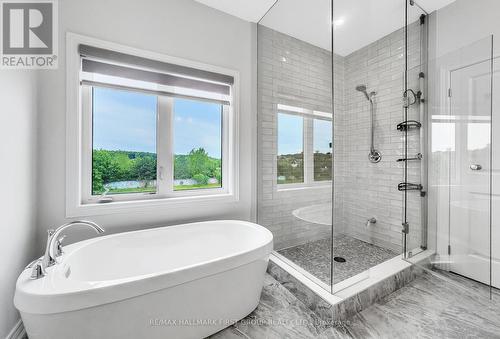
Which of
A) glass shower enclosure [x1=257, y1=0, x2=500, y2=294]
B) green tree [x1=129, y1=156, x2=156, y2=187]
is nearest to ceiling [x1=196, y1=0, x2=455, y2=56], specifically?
glass shower enclosure [x1=257, y1=0, x2=500, y2=294]

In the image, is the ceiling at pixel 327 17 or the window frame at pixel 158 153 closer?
the window frame at pixel 158 153

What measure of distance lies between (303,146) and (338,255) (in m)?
1.11

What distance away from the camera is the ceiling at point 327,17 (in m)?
1.94

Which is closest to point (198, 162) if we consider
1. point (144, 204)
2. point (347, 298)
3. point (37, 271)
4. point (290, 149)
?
point (144, 204)

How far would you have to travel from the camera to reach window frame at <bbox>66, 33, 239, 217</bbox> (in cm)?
160

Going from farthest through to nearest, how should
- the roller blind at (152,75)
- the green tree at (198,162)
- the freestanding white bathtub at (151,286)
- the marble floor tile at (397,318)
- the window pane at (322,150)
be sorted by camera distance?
the green tree at (198,162), the window pane at (322,150), the roller blind at (152,75), the marble floor tile at (397,318), the freestanding white bathtub at (151,286)

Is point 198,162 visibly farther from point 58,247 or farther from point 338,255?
point 338,255

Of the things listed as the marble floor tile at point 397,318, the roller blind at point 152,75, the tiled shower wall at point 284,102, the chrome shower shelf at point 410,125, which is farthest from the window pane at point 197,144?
the chrome shower shelf at point 410,125

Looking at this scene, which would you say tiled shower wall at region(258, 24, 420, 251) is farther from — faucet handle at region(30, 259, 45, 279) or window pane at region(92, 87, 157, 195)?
faucet handle at region(30, 259, 45, 279)

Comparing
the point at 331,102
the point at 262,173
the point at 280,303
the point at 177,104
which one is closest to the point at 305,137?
the point at 331,102

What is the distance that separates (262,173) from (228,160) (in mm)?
415

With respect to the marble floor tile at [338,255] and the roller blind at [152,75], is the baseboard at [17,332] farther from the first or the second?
the marble floor tile at [338,255]

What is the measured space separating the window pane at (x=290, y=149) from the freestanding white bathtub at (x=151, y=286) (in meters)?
0.72

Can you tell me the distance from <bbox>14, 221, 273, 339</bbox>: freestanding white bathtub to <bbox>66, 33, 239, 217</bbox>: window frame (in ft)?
0.93
